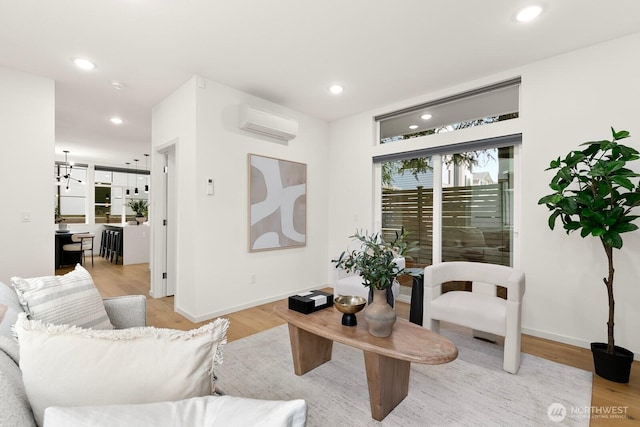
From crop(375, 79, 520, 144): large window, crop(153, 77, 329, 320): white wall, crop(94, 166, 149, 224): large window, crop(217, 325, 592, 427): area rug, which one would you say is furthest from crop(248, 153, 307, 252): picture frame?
crop(94, 166, 149, 224): large window

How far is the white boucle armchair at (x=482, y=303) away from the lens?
223 cm

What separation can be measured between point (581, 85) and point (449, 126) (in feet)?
4.08

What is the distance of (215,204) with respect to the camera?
3416 mm

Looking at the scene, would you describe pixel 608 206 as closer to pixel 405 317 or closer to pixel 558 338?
pixel 558 338

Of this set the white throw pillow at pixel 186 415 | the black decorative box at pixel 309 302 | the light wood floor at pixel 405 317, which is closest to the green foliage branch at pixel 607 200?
the light wood floor at pixel 405 317

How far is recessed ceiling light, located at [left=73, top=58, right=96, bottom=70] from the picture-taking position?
289 centimetres

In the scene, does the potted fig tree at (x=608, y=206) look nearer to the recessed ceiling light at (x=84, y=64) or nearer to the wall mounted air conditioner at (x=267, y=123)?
the wall mounted air conditioner at (x=267, y=123)

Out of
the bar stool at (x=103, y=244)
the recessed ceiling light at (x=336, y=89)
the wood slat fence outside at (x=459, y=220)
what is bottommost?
the bar stool at (x=103, y=244)

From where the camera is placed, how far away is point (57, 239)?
20.6 feet

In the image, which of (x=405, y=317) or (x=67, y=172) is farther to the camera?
(x=67, y=172)

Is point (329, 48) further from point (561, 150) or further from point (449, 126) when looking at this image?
point (561, 150)

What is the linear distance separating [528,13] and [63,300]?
338 cm

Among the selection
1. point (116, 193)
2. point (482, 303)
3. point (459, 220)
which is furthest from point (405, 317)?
point (116, 193)

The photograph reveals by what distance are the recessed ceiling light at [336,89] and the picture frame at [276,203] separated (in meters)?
1.09
